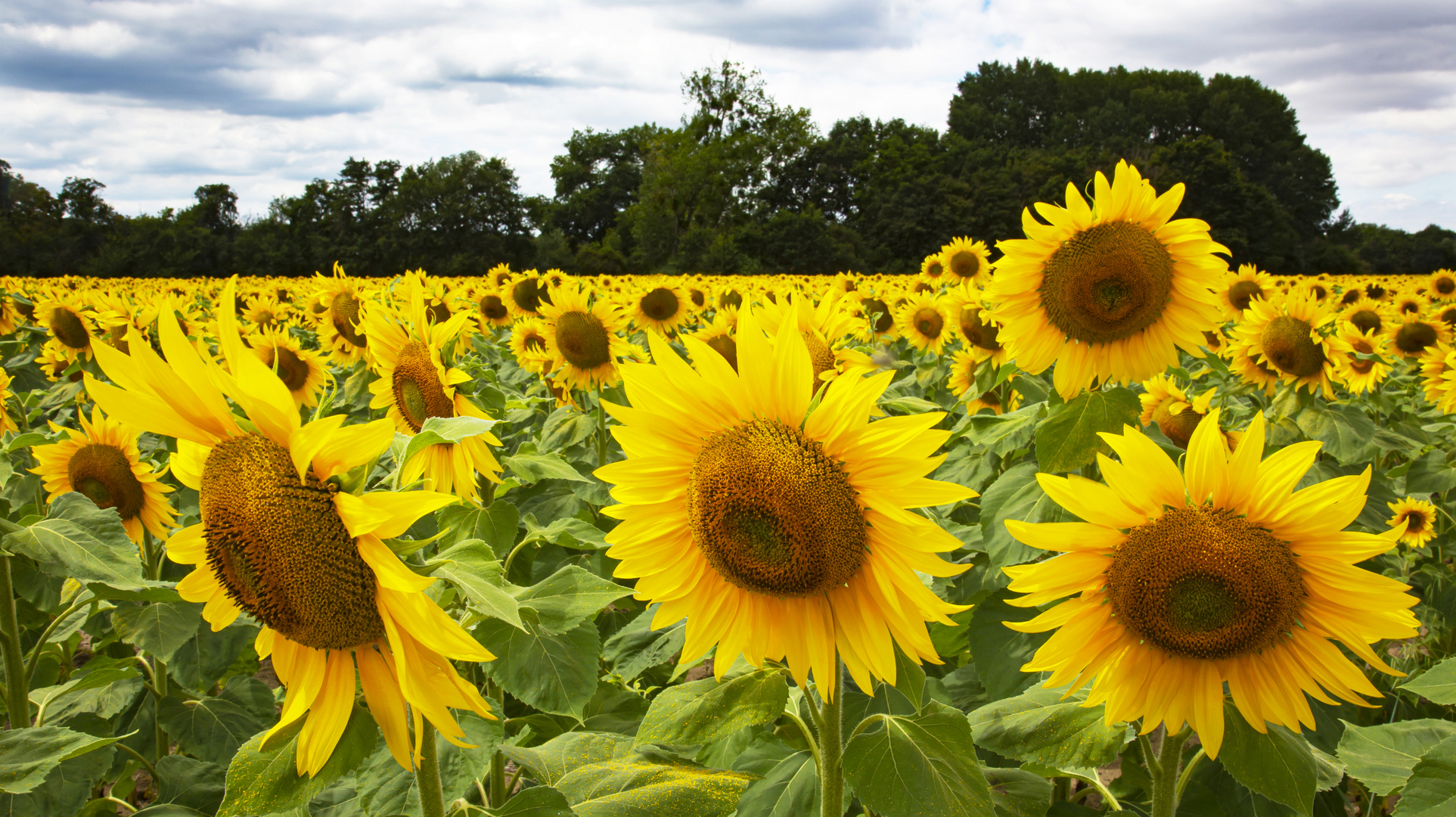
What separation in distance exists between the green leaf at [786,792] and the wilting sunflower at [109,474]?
8.66ft

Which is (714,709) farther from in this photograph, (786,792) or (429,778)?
(429,778)

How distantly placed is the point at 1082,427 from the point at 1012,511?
28cm

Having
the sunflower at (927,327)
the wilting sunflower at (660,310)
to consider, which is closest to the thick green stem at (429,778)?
the wilting sunflower at (660,310)

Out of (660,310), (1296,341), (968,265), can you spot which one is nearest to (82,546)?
(1296,341)

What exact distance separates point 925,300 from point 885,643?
6.12 m

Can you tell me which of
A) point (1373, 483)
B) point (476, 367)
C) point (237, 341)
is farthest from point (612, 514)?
point (1373, 483)

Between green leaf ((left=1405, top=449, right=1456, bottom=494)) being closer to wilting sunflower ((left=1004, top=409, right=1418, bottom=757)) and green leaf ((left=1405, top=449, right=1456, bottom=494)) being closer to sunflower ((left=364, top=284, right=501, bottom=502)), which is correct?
wilting sunflower ((left=1004, top=409, right=1418, bottom=757))

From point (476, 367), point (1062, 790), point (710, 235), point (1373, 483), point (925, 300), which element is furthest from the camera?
point (710, 235)

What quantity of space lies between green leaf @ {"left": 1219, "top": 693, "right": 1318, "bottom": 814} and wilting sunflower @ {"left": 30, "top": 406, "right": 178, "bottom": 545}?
11.2ft

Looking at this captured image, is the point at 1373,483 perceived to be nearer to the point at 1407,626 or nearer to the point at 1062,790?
the point at 1062,790

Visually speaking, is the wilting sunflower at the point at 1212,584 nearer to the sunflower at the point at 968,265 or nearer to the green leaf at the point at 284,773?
the green leaf at the point at 284,773

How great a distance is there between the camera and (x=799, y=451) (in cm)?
130

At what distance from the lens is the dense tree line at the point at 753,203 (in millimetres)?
36125

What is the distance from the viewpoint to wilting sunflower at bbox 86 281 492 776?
3.34 ft
